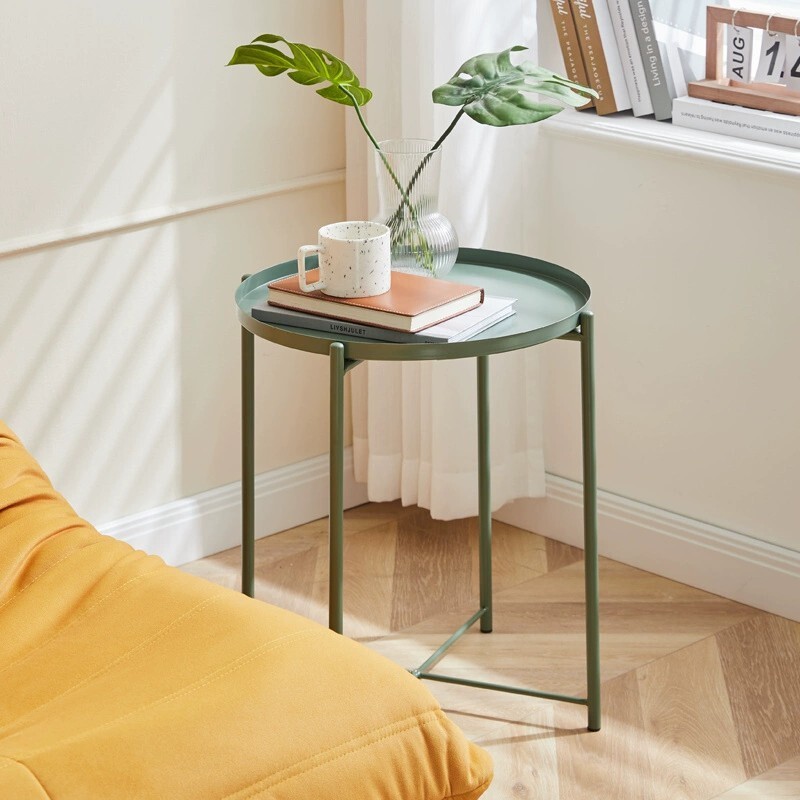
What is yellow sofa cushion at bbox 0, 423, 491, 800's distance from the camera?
1.08 m

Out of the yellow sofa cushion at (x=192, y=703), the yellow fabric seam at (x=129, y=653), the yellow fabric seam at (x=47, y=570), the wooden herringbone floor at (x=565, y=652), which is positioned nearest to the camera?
the yellow sofa cushion at (x=192, y=703)

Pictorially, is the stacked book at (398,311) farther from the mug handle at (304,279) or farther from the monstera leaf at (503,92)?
the monstera leaf at (503,92)

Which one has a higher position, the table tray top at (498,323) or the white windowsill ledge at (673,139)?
the white windowsill ledge at (673,139)

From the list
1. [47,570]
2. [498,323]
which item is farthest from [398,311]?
[47,570]

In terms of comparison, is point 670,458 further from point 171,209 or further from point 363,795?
point 363,795

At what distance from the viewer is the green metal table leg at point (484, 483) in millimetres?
2068

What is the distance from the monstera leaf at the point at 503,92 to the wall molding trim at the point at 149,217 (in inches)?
28.3

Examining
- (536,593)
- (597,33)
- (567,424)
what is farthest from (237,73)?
(536,593)

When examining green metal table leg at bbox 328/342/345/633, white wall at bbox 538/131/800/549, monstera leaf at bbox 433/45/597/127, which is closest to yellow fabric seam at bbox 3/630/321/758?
green metal table leg at bbox 328/342/345/633

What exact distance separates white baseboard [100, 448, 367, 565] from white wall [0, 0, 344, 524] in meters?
0.03

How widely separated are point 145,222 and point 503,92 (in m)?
0.82

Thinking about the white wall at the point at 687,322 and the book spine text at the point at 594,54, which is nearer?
the white wall at the point at 687,322

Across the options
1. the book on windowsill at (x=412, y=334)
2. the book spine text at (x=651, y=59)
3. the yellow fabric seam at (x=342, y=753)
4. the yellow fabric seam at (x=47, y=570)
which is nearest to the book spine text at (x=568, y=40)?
the book spine text at (x=651, y=59)

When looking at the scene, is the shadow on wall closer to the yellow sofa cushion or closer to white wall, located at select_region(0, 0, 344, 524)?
white wall, located at select_region(0, 0, 344, 524)
